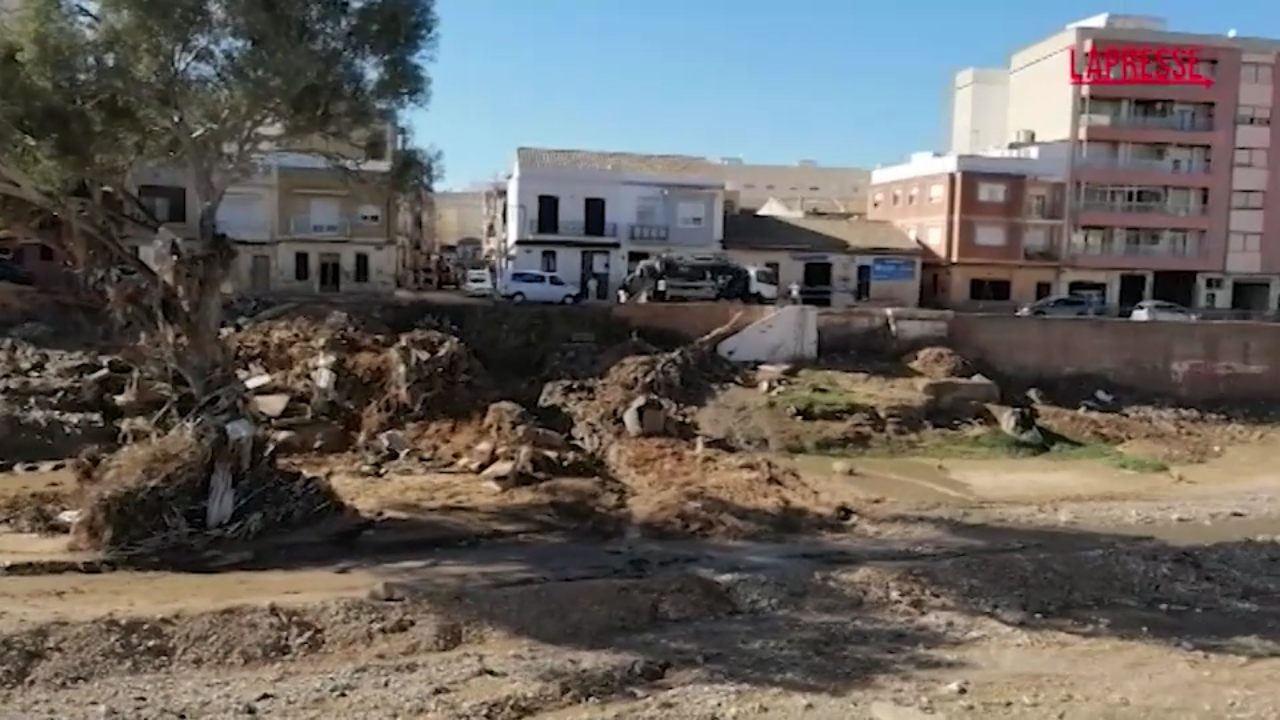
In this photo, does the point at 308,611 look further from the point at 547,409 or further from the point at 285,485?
the point at 547,409

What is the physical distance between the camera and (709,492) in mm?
28281

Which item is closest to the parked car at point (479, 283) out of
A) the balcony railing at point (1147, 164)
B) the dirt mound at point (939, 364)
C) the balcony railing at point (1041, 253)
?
the dirt mound at point (939, 364)

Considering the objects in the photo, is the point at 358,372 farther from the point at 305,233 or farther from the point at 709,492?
the point at 305,233

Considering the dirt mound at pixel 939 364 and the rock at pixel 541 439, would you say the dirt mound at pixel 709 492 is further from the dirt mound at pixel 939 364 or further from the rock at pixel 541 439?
the dirt mound at pixel 939 364

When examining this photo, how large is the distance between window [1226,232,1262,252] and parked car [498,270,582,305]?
3756cm

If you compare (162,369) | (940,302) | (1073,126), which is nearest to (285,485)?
(162,369)

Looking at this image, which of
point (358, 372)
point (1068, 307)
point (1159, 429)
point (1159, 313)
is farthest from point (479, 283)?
point (1159, 429)

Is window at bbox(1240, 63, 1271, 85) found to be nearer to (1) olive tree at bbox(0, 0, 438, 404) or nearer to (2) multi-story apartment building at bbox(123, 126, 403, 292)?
(2) multi-story apartment building at bbox(123, 126, 403, 292)

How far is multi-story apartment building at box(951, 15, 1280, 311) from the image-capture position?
66.3 metres

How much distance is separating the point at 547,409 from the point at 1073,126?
41.8 meters

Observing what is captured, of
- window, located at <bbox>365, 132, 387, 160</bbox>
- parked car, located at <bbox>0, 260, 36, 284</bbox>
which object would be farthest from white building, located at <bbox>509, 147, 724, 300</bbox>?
window, located at <bbox>365, 132, 387, 160</bbox>

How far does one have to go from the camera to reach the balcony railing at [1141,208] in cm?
6631

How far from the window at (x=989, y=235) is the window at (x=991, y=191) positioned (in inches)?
55.1

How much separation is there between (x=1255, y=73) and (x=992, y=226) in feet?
55.7
